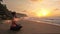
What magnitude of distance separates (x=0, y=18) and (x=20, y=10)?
10.6 feet

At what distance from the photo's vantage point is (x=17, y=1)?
17469 millimetres

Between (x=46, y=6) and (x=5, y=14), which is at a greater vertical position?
(x=46, y=6)

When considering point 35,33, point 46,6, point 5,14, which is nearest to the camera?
point 35,33

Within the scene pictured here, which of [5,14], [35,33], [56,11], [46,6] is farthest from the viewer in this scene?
[46,6]

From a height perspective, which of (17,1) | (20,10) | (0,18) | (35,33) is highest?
(17,1)

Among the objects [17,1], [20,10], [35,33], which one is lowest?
[35,33]

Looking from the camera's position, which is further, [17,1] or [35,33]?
[17,1]

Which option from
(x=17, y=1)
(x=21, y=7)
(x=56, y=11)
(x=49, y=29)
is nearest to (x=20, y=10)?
(x=21, y=7)

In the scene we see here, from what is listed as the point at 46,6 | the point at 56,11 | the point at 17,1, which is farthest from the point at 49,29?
the point at 17,1

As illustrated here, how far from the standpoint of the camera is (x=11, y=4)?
1708 centimetres

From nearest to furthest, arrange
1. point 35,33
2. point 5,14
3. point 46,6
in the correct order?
point 35,33, point 5,14, point 46,6

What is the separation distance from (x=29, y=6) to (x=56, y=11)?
2267 millimetres

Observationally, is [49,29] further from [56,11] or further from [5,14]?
[56,11]

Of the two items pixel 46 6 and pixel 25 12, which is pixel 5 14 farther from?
pixel 46 6
